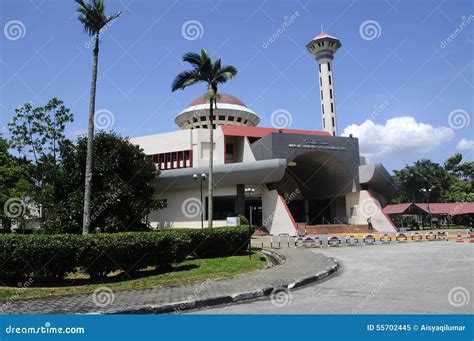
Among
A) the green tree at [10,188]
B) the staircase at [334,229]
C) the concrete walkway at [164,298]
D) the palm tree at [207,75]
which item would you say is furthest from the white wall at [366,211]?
the green tree at [10,188]

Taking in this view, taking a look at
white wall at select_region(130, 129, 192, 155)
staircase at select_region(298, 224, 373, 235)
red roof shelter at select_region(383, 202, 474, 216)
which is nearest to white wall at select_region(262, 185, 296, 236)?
staircase at select_region(298, 224, 373, 235)

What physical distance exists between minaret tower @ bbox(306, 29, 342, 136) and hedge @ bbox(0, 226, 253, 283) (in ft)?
157

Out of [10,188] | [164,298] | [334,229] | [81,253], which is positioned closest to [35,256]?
[81,253]

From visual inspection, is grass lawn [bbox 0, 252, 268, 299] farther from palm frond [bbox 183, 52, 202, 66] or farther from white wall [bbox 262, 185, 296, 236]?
white wall [bbox 262, 185, 296, 236]

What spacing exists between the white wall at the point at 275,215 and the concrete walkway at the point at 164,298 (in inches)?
1047

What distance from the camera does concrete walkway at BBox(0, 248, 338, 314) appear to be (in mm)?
7168

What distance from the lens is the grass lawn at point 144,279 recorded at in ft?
32.1

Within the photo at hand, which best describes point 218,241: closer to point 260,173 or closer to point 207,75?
point 207,75

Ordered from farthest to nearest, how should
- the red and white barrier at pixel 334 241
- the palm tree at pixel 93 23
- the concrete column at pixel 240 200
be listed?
the concrete column at pixel 240 200
the red and white barrier at pixel 334 241
the palm tree at pixel 93 23

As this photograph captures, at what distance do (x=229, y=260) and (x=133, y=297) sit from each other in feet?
24.6

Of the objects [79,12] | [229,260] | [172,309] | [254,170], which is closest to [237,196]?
[254,170]

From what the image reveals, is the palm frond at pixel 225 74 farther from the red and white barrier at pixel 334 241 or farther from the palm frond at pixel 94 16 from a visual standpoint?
the red and white barrier at pixel 334 241

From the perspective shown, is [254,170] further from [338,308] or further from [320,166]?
[338,308]

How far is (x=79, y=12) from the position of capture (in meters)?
15.4
